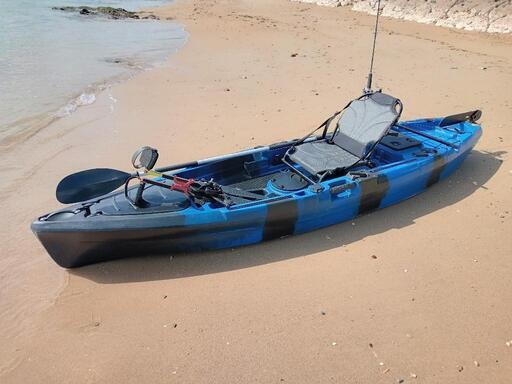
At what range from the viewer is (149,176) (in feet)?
15.4

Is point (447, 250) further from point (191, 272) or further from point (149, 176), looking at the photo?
point (149, 176)

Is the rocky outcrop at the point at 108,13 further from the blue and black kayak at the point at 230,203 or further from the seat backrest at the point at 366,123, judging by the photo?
the blue and black kayak at the point at 230,203

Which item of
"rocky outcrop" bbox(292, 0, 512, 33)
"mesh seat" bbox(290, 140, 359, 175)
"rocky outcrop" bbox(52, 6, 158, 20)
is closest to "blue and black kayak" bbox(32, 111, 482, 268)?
"mesh seat" bbox(290, 140, 359, 175)

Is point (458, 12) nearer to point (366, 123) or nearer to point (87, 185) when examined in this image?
point (366, 123)

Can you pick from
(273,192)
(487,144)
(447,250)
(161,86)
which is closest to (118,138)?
(161,86)

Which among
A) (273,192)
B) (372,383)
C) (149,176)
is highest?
(149,176)

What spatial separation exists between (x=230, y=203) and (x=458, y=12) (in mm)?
15172

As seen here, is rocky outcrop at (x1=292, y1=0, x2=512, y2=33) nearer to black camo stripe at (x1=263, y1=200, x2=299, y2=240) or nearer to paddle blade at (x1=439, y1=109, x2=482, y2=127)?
paddle blade at (x1=439, y1=109, x2=482, y2=127)

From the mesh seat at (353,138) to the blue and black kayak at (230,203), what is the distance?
0.52 feet

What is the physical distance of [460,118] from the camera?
23.1 ft

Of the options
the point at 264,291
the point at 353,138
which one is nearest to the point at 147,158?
the point at 264,291

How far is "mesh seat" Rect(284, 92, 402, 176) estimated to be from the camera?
18.3 feet

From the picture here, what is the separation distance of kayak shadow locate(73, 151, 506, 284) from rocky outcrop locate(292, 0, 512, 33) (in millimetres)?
11469

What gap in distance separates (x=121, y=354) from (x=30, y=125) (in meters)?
6.06
